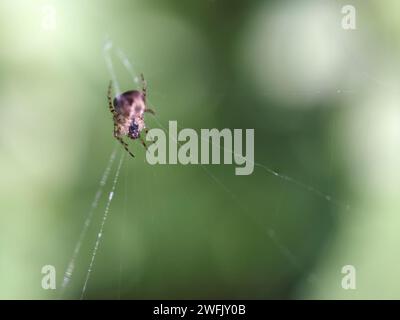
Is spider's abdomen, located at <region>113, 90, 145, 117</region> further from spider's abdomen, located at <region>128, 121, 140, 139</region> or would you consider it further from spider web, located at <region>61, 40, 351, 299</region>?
spider web, located at <region>61, 40, 351, 299</region>

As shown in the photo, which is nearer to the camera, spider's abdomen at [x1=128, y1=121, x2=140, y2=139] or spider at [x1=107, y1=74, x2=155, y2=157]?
spider at [x1=107, y1=74, x2=155, y2=157]

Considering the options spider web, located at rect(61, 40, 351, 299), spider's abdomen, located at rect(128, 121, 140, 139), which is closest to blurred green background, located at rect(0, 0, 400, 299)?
spider web, located at rect(61, 40, 351, 299)

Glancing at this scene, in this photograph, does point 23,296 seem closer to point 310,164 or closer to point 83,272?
point 83,272
